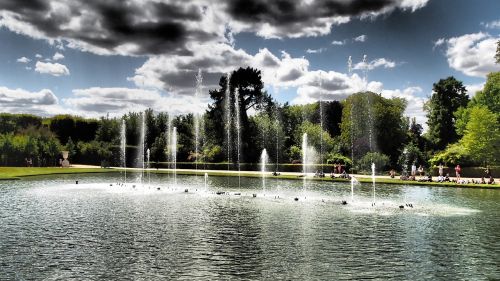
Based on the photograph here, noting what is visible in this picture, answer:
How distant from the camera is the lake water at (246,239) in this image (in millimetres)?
13938

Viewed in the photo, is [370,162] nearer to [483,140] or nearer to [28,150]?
[483,140]

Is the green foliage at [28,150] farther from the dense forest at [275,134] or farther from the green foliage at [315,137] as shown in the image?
the green foliage at [315,137]

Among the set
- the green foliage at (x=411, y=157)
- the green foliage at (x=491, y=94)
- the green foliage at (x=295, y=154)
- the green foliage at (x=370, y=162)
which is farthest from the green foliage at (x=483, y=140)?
the green foliage at (x=295, y=154)

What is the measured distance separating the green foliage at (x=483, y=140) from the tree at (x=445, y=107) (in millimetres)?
32037

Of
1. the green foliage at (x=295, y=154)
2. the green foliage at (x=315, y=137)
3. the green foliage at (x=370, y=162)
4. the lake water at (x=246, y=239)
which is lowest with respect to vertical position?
the lake water at (x=246, y=239)

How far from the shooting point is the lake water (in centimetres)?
1394

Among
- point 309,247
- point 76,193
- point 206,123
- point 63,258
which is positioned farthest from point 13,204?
point 206,123

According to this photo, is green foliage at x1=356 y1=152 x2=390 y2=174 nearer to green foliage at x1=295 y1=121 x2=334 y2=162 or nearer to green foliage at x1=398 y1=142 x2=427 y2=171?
green foliage at x1=398 y1=142 x2=427 y2=171

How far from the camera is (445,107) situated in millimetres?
90312

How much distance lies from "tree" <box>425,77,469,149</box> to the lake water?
62924 millimetres

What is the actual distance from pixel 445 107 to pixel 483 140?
117 feet

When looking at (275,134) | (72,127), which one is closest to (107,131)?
(72,127)

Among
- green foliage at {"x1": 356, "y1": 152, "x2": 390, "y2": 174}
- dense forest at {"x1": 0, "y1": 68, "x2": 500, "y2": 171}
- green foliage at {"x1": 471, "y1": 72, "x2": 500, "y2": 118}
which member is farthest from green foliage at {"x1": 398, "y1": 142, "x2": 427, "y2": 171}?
green foliage at {"x1": 471, "y1": 72, "x2": 500, "y2": 118}

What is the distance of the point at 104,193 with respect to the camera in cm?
3609
